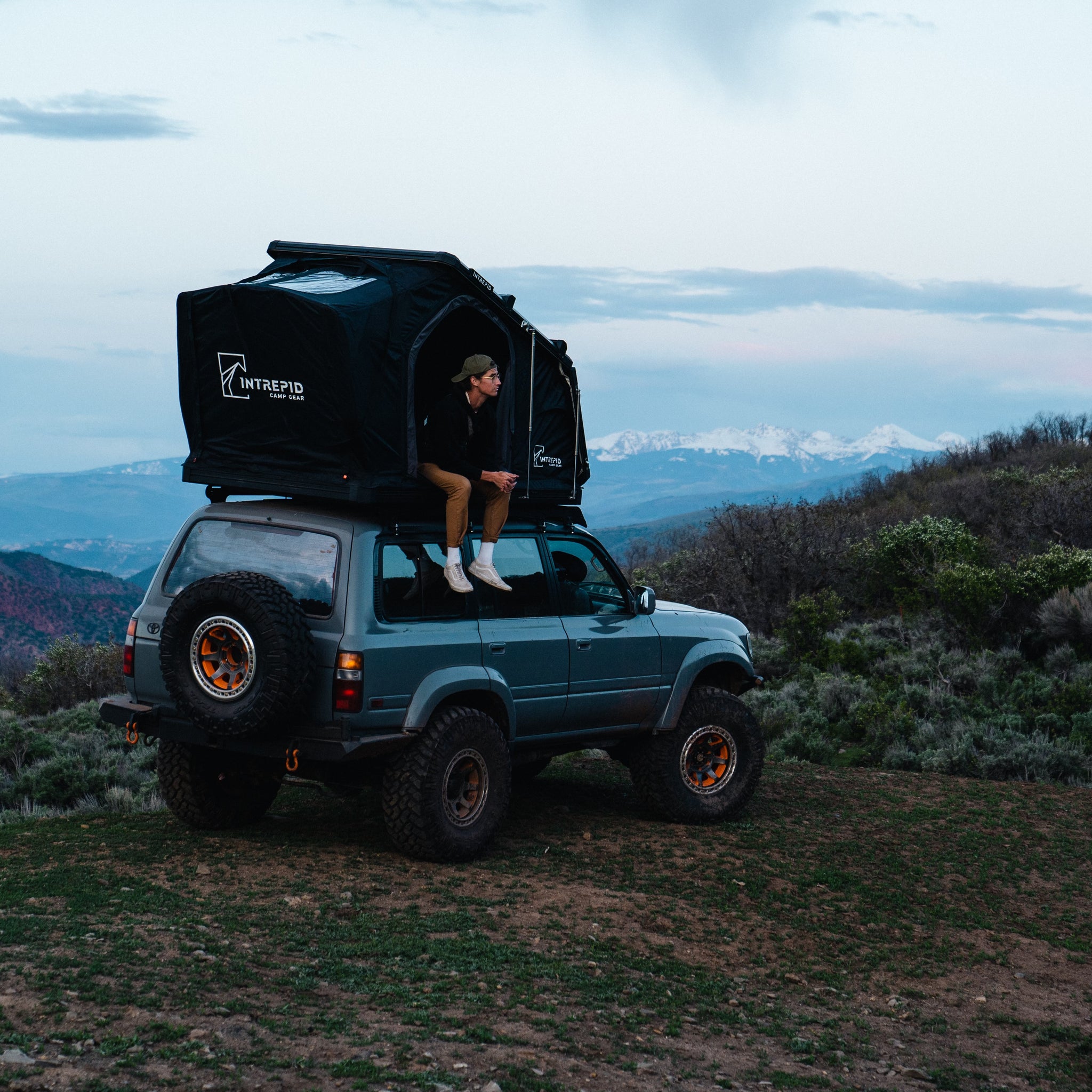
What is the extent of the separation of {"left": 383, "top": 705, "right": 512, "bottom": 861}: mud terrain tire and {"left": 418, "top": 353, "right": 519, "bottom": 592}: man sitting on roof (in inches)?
32.9

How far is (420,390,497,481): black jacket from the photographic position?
284 inches

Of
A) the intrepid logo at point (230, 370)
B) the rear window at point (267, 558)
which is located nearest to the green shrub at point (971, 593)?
the rear window at point (267, 558)

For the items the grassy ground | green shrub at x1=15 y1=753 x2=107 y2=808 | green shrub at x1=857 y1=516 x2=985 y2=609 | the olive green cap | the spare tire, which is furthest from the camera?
green shrub at x1=857 y1=516 x2=985 y2=609

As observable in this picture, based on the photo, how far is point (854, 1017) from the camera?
5.43m

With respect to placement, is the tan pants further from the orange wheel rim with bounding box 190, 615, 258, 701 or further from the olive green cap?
the orange wheel rim with bounding box 190, 615, 258, 701

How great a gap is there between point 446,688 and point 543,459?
2.15m

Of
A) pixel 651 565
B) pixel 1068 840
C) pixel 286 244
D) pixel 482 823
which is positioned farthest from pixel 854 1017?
pixel 651 565

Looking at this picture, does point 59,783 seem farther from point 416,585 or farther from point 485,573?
point 485,573

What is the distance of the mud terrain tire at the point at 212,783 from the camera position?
7.38 meters

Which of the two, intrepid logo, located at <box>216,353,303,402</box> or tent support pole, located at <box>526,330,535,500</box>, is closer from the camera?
intrepid logo, located at <box>216,353,303,402</box>

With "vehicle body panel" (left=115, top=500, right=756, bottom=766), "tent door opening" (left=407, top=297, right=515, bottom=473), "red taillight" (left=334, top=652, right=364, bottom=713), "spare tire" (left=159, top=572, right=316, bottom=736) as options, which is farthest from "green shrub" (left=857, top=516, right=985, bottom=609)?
"spare tire" (left=159, top=572, right=316, bottom=736)

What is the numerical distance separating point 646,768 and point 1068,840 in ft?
10.7

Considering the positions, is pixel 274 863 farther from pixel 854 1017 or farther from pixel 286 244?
pixel 286 244

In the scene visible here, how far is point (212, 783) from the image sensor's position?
7551 mm
